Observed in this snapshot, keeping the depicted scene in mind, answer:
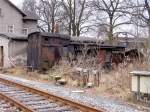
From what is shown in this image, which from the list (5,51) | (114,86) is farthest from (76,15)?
(114,86)

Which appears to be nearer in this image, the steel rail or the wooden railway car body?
the steel rail

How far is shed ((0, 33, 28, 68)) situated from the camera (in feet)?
103

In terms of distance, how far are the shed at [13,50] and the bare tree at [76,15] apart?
29.8m

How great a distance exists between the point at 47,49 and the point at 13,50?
7419 mm

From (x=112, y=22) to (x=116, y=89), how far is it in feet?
142

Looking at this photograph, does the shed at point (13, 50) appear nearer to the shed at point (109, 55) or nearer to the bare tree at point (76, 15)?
the shed at point (109, 55)

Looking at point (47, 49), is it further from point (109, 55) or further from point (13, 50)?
point (13, 50)

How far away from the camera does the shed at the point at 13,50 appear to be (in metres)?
31.5

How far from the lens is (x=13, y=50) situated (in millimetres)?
31828

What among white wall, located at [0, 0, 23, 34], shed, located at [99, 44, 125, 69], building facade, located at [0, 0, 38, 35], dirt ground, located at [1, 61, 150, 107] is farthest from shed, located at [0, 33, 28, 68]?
white wall, located at [0, 0, 23, 34]

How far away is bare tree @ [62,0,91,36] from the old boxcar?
35.6m

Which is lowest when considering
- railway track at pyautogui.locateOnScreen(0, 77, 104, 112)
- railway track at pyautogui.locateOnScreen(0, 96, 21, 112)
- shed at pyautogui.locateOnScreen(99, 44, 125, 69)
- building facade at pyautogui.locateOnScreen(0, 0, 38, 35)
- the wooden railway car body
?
railway track at pyautogui.locateOnScreen(0, 96, 21, 112)

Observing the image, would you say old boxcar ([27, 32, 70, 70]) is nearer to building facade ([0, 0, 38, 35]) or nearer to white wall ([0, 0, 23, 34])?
building facade ([0, 0, 38, 35])

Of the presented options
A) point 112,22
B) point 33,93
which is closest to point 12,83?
point 33,93
